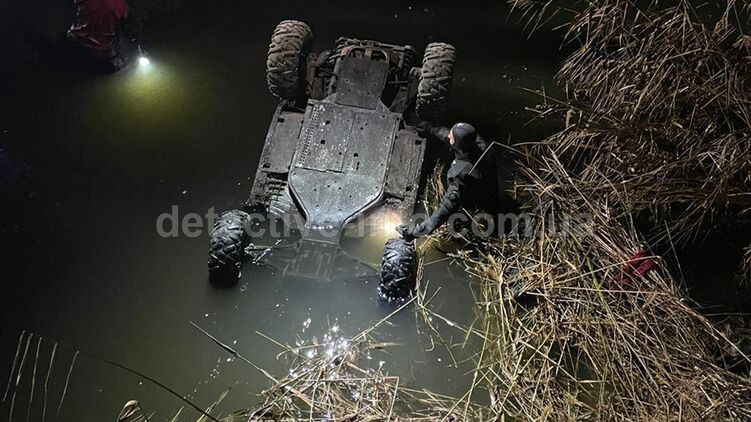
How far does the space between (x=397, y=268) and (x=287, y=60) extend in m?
2.38

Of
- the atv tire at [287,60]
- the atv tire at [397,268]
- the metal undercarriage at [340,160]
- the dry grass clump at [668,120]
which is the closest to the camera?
the dry grass clump at [668,120]

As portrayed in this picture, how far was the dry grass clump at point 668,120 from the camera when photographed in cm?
504

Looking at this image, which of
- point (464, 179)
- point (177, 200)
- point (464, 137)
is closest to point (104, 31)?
point (177, 200)

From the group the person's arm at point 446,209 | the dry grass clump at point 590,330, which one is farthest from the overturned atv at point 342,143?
the dry grass clump at point 590,330

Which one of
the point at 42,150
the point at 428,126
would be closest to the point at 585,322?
the point at 428,126

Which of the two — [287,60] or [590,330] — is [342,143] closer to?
[287,60]

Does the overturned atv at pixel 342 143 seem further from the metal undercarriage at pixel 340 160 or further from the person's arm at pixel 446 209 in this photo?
the person's arm at pixel 446 209

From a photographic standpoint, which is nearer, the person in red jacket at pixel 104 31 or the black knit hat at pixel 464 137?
the black knit hat at pixel 464 137

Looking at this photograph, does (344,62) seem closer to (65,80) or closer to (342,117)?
(342,117)

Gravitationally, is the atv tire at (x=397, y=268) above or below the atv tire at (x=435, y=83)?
below

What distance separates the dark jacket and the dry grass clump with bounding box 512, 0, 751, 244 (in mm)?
860

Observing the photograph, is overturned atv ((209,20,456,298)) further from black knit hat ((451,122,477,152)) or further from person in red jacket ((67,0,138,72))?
person in red jacket ((67,0,138,72))

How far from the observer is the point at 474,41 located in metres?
7.55

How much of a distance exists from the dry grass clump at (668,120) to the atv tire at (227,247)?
303cm
